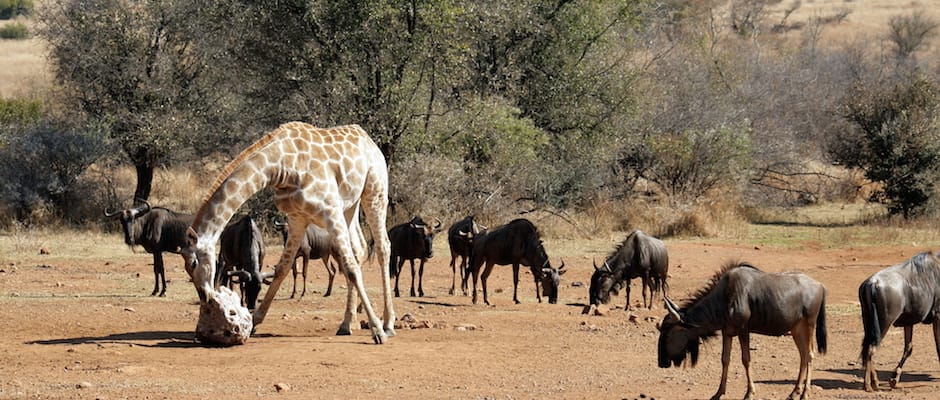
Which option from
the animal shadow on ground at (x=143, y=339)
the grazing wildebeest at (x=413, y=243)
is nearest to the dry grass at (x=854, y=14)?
the grazing wildebeest at (x=413, y=243)

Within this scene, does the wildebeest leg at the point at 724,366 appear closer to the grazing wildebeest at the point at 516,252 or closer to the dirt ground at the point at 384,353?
the dirt ground at the point at 384,353

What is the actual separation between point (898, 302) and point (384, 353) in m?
5.38

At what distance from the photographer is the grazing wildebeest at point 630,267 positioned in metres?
17.8

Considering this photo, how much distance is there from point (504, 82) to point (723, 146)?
19.1 feet

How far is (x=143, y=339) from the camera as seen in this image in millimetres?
13156

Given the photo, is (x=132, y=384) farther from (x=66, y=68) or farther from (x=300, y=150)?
(x=66, y=68)

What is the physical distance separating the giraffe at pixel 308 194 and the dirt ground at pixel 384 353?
70cm

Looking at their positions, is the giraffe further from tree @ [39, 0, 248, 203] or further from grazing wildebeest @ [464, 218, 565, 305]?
tree @ [39, 0, 248, 203]

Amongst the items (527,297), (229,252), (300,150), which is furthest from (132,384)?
(527,297)

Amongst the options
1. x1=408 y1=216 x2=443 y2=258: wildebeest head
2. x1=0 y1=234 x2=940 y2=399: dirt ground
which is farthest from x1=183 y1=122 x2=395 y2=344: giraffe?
x1=408 y1=216 x2=443 y2=258: wildebeest head

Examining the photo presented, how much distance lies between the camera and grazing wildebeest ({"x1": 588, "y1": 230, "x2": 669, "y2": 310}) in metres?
17.8

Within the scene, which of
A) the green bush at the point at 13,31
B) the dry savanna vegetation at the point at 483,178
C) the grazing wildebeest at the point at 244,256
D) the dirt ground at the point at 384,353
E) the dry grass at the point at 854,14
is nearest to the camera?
the dirt ground at the point at 384,353

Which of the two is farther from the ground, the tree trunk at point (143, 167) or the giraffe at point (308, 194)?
the tree trunk at point (143, 167)

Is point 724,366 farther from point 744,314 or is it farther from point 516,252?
point 516,252
